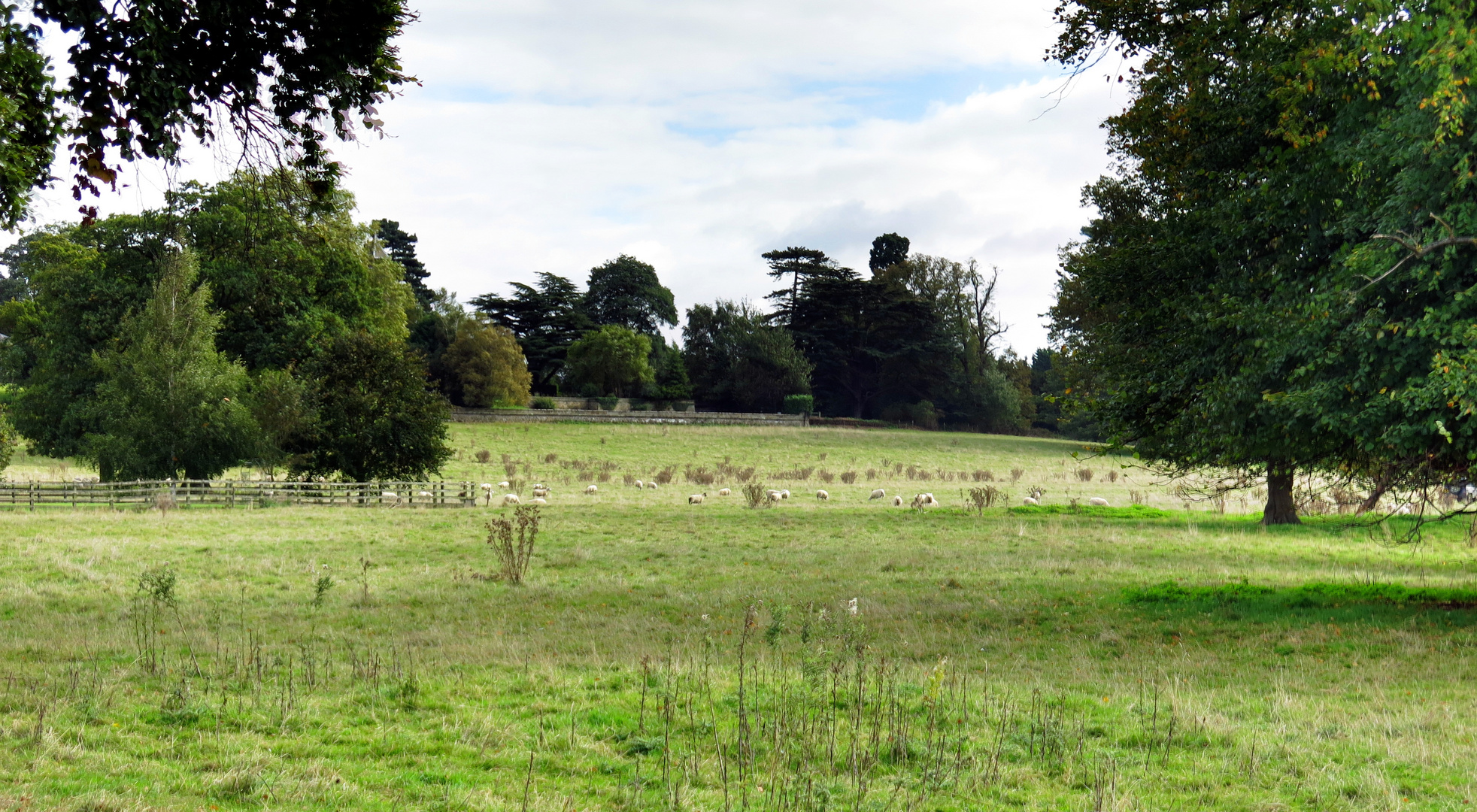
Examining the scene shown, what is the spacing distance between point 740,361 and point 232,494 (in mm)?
52235

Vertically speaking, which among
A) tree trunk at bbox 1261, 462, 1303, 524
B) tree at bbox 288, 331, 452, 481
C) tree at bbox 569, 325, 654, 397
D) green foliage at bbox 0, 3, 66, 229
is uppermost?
tree at bbox 569, 325, 654, 397

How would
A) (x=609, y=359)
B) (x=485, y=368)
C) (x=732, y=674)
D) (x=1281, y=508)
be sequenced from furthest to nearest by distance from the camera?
1. (x=609, y=359)
2. (x=485, y=368)
3. (x=1281, y=508)
4. (x=732, y=674)

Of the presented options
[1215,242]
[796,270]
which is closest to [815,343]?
[796,270]

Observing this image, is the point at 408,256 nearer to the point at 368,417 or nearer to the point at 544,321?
the point at 544,321

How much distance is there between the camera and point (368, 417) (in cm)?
3228

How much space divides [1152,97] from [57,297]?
39653 millimetres

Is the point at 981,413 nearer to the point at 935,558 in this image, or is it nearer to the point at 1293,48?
the point at 935,558

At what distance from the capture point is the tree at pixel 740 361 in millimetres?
77000

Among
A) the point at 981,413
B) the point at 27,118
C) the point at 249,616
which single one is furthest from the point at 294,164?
the point at 981,413

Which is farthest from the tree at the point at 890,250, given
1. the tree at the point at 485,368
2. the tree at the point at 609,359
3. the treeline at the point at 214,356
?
A: the treeline at the point at 214,356

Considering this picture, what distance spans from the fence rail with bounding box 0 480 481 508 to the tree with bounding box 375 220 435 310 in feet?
150

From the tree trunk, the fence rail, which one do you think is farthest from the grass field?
the fence rail

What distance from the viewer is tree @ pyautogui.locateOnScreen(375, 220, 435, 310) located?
246ft

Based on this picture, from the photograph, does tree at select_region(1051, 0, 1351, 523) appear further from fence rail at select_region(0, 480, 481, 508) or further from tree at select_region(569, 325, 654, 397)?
tree at select_region(569, 325, 654, 397)
